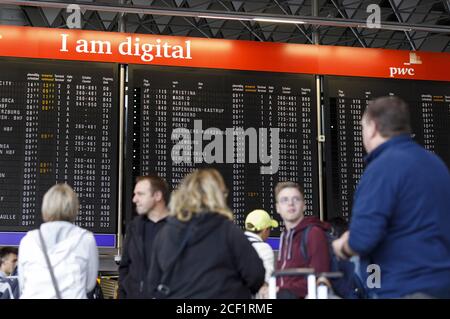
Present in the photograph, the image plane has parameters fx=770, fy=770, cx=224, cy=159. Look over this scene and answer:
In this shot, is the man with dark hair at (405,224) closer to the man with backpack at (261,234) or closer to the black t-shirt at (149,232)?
the black t-shirt at (149,232)

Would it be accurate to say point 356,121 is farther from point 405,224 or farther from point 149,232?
point 405,224

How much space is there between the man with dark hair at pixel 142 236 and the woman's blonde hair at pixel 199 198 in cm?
108

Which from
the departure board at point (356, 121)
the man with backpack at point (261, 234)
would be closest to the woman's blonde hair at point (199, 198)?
the man with backpack at point (261, 234)

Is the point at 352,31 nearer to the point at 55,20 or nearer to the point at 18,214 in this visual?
the point at 55,20

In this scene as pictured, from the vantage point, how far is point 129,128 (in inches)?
333

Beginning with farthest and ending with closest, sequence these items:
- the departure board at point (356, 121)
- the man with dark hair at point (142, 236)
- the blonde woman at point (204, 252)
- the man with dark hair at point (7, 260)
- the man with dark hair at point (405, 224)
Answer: the departure board at point (356, 121) → the man with dark hair at point (7, 260) → the man with dark hair at point (142, 236) → the blonde woman at point (204, 252) → the man with dark hair at point (405, 224)

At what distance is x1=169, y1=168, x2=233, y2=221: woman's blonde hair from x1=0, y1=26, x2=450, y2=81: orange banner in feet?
16.1

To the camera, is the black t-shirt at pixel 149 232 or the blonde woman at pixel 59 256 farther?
the black t-shirt at pixel 149 232

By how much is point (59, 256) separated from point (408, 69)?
19.7 feet

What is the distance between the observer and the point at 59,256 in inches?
179

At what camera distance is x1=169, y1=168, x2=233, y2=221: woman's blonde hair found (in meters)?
3.90

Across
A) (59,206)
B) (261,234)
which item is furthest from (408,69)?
(59,206)

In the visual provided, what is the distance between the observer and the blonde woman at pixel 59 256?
452 cm
